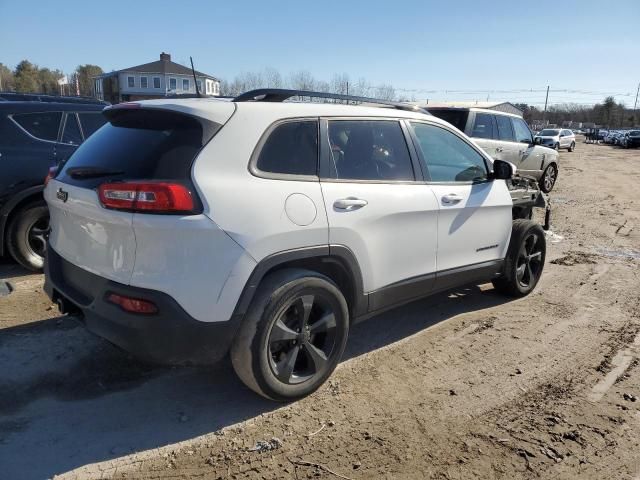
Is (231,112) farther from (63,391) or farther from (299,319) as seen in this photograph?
(63,391)

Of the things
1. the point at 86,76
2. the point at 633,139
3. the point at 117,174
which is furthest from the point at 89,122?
the point at 86,76

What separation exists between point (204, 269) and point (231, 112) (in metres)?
0.93

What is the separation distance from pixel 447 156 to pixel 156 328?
2.82 m

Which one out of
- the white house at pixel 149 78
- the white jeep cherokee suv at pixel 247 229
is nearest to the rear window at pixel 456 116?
the white jeep cherokee suv at pixel 247 229

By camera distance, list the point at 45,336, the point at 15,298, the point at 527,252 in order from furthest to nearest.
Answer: the point at 527,252, the point at 15,298, the point at 45,336

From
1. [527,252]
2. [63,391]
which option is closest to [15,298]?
[63,391]

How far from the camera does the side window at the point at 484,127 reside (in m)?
10.4

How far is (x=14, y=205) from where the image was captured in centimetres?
505

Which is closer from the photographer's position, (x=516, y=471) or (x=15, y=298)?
(x=516, y=471)

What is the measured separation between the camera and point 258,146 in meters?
2.91

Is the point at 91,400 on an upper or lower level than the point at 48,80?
lower

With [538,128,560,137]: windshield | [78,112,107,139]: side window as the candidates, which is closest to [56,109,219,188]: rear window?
[78,112,107,139]: side window

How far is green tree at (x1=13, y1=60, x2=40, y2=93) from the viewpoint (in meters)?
70.0

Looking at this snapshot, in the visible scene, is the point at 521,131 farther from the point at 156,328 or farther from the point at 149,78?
the point at 149,78
